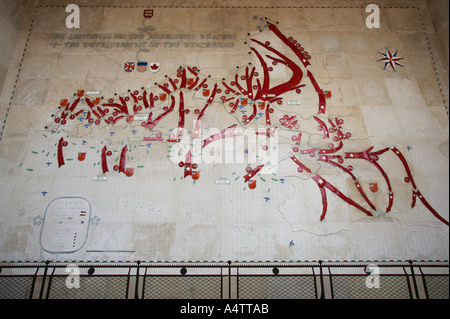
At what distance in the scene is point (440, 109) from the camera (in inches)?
174

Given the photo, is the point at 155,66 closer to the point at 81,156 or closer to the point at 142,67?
the point at 142,67

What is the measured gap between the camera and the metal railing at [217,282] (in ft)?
11.5

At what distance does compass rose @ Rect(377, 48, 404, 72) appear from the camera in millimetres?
4676

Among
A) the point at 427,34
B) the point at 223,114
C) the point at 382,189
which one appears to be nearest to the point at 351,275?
the point at 382,189

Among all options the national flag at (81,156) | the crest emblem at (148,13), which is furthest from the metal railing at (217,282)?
the crest emblem at (148,13)

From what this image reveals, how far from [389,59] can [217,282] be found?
4.56 meters

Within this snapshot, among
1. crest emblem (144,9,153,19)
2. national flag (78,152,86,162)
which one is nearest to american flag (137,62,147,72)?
crest emblem (144,9,153,19)

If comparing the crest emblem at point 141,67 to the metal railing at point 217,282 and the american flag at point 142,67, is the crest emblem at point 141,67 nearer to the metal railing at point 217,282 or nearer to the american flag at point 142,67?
the american flag at point 142,67

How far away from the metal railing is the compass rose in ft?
10.3

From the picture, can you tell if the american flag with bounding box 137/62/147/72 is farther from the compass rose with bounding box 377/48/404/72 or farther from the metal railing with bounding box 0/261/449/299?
the compass rose with bounding box 377/48/404/72

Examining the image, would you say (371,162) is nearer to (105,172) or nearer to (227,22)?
(227,22)
